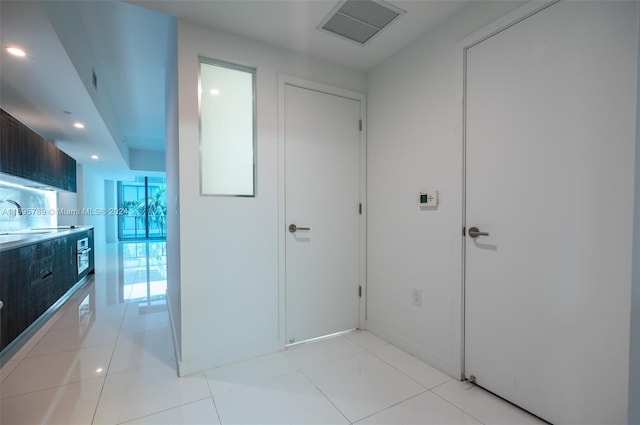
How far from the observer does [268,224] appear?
7.77ft

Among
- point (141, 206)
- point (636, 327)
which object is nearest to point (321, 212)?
point (636, 327)

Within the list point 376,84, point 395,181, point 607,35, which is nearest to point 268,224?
point 395,181

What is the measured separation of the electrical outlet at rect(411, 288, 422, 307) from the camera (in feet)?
7.49

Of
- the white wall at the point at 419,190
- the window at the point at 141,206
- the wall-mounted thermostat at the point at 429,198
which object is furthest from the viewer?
the window at the point at 141,206

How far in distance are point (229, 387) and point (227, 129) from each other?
6.08 ft

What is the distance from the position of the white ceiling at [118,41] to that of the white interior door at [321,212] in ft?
1.50

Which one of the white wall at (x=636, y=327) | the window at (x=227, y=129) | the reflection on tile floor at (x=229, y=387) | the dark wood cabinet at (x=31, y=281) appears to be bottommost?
the reflection on tile floor at (x=229, y=387)

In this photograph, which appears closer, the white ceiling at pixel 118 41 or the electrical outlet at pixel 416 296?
the white ceiling at pixel 118 41

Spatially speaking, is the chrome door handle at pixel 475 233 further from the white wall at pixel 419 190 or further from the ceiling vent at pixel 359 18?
the ceiling vent at pixel 359 18

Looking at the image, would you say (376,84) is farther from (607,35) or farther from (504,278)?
(504,278)

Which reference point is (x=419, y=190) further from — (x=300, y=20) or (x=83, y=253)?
(x=83, y=253)

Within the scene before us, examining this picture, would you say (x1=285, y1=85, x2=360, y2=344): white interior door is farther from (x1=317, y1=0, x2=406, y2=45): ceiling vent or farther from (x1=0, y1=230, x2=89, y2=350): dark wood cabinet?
(x1=0, y1=230, x2=89, y2=350): dark wood cabinet

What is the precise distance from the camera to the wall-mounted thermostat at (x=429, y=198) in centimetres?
212

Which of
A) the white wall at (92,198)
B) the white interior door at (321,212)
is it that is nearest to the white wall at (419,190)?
the white interior door at (321,212)
